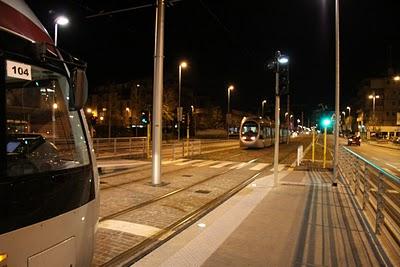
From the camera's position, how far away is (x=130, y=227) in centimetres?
667

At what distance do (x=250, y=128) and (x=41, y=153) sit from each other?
3116 cm

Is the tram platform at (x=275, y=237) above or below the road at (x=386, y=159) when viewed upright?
above

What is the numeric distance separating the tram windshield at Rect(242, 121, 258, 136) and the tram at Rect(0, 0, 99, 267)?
99.7 feet

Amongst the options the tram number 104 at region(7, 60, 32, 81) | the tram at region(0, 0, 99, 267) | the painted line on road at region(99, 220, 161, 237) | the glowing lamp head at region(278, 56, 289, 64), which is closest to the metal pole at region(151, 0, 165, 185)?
the glowing lamp head at region(278, 56, 289, 64)

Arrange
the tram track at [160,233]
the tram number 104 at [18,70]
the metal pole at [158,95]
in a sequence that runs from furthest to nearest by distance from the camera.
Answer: the metal pole at [158,95]
the tram track at [160,233]
the tram number 104 at [18,70]

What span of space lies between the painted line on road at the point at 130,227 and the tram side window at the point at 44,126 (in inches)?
121

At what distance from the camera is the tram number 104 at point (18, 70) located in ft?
9.20

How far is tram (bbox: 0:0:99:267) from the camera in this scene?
8.68 feet

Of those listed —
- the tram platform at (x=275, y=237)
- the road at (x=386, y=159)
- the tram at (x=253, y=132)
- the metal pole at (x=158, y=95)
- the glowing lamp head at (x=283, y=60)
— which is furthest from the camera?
the tram at (x=253, y=132)

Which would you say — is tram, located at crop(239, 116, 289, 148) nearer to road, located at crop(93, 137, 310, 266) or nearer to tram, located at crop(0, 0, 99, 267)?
road, located at crop(93, 137, 310, 266)

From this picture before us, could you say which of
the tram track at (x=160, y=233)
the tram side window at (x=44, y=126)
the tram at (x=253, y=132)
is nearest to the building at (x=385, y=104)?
the tram at (x=253, y=132)

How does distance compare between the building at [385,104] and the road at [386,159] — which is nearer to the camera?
the road at [386,159]

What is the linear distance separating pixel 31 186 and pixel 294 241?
15.1 feet

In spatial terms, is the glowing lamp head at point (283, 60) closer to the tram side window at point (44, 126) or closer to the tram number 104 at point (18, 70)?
the tram side window at point (44, 126)
